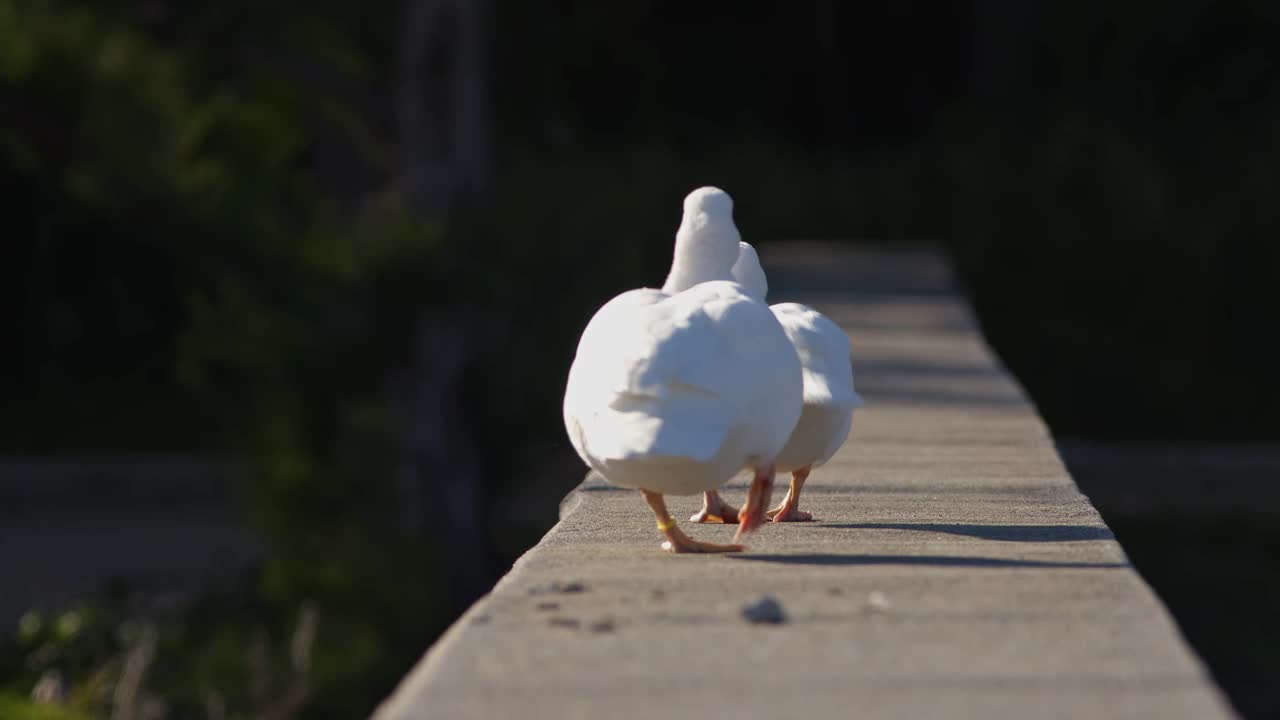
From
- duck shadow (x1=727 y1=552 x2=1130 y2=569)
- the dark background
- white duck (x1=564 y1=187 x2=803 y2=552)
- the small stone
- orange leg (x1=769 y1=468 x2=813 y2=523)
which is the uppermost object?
white duck (x1=564 y1=187 x2=803 y2=552)

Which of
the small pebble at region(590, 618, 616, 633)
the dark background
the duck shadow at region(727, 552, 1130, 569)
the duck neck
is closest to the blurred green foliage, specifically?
the dark background

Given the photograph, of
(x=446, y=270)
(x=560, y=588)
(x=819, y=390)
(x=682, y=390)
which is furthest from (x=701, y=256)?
(x=446, y=270)

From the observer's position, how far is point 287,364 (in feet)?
36.4

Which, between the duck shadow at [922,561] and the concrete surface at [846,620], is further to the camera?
the duck shadow at [922,561]

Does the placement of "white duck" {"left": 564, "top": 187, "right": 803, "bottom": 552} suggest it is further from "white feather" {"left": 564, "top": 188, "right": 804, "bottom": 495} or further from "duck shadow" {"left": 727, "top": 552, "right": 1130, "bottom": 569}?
"duck shadow" {"left": 727, "top": 552, "right": 1130, "bottom": 569}

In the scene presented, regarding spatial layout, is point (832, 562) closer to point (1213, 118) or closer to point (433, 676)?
point (433, 676)

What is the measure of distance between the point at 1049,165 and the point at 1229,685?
348 inches

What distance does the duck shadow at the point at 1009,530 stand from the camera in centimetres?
421

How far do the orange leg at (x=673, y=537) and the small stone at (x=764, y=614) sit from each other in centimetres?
60

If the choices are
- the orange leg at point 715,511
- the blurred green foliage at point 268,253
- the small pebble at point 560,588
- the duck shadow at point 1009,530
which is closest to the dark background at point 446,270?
the blurred green foliage at point 268,253

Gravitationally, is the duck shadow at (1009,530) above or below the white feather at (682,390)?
below

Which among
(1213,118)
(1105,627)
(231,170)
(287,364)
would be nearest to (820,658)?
(1105,627)

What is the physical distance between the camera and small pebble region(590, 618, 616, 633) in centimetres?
321

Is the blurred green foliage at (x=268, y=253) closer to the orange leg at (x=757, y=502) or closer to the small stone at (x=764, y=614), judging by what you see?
the orange leg at (x=757, y=502)
